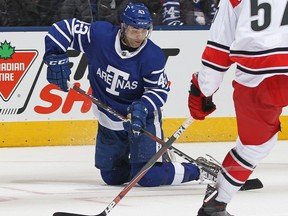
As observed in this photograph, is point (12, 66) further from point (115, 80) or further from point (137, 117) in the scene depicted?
point (137, 117)

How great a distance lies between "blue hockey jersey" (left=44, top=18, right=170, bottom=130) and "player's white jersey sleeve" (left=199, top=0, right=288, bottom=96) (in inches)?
56.4

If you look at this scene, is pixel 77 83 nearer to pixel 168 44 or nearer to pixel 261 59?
pixel 168 44

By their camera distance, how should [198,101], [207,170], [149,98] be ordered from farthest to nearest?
[207,170], [149,98], [198,101]

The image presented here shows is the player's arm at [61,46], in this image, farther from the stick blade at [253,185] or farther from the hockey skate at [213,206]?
the hockey skate at [213,206]

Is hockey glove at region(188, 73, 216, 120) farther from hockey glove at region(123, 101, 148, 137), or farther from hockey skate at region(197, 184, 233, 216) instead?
hockey glove at region(123, 101, 148, 137)

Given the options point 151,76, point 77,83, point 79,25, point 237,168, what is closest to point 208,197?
point 237,168

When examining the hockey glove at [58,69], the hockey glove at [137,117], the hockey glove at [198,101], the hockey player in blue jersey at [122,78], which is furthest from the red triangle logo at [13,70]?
the hockey glove at [198,101]

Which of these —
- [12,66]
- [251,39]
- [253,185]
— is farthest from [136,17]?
[12,66]

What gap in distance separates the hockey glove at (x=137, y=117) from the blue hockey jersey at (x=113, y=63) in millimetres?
176

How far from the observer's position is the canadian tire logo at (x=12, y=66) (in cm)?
733

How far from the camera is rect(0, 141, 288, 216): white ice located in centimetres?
459

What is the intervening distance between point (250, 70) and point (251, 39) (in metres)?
0.13

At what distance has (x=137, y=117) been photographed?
503 centimetres

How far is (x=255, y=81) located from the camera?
3.82 metres
